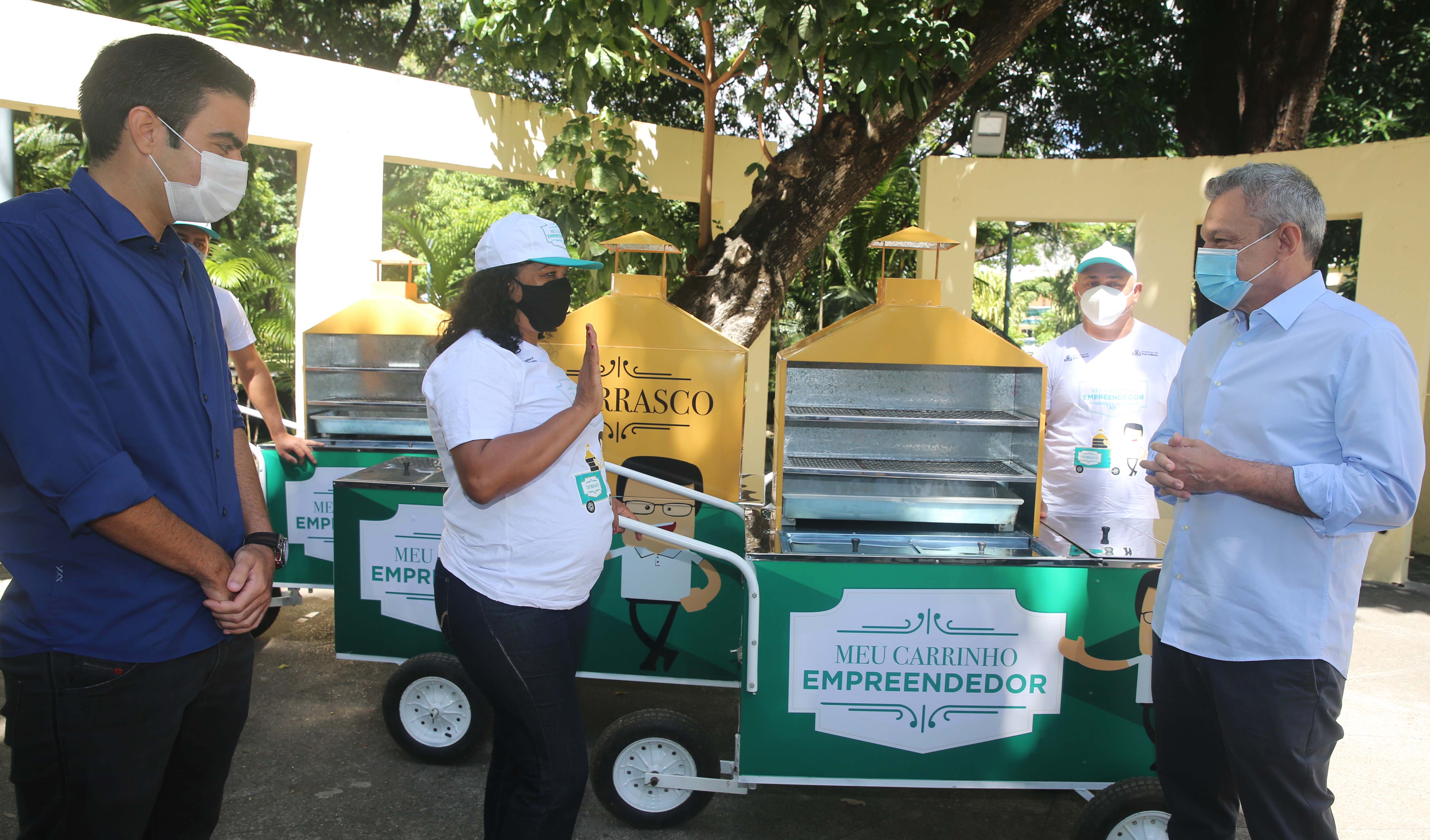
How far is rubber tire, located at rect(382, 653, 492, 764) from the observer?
126 inches

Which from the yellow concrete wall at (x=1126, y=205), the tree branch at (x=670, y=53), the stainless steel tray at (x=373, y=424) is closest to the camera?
the stainless steel tray at (x=373, y=424)

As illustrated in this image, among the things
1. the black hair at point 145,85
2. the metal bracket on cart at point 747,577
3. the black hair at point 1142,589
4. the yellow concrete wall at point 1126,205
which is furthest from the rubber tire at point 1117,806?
the yellow concrete wall at point 1126,205

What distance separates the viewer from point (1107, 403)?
333 centimetres

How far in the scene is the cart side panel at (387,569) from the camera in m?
3.37

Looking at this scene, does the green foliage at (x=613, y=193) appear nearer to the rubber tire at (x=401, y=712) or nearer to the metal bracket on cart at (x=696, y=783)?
the rubber tire at (x=401, y=712)

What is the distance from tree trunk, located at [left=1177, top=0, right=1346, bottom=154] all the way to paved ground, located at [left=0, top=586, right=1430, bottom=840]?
564 cm

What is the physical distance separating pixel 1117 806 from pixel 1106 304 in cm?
176

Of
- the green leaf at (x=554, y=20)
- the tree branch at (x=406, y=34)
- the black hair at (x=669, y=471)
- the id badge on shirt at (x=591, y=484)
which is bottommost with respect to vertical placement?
the black hair at (x=669, y=471)

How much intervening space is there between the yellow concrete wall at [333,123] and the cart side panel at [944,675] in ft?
10.7

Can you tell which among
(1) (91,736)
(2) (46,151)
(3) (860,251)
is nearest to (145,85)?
(1) (91,736)

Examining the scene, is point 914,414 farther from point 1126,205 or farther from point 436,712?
point 1126,205

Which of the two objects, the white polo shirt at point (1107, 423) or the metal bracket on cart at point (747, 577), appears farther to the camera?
the white polo shirt at point (1107, 423)

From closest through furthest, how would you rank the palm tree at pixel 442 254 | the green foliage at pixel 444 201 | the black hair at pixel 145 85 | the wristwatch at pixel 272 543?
the black hair at pixel 145 85
the wristwatch at pixel 272 543
the palm tree at pixel 442 254
the green foliage at pixel 444 201

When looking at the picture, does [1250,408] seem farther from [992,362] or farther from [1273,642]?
[992,362]
